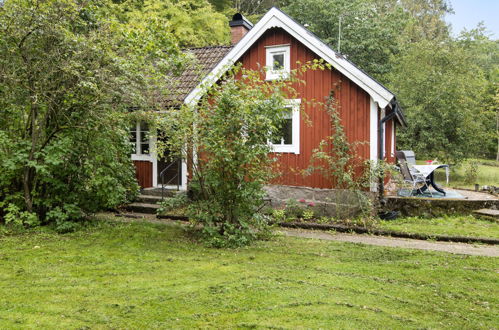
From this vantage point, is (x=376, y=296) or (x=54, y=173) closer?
(x=376, y=296)

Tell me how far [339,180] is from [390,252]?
324 centimetres

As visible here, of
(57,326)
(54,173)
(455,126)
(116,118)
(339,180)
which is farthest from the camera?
(455,126)

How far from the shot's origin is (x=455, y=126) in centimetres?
1958

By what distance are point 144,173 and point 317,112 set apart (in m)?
6.47

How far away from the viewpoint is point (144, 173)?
47.2 ft

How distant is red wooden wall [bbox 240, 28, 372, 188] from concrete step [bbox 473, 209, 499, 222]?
3236 mm

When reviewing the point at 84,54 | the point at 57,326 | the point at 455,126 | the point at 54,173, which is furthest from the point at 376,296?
the point at 455,126

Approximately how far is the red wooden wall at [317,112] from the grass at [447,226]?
80.1 inches

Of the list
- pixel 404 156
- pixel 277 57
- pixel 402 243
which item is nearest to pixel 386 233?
pixel 402 243

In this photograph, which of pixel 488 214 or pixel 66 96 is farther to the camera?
pixel 488 214

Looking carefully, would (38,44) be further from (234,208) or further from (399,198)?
(399,198)

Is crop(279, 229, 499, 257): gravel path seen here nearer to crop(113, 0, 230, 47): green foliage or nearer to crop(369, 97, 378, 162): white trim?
crop(369, 97, 378, 162): white trim

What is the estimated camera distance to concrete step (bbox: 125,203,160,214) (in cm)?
1219

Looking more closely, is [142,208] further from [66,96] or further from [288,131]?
[288,131]
